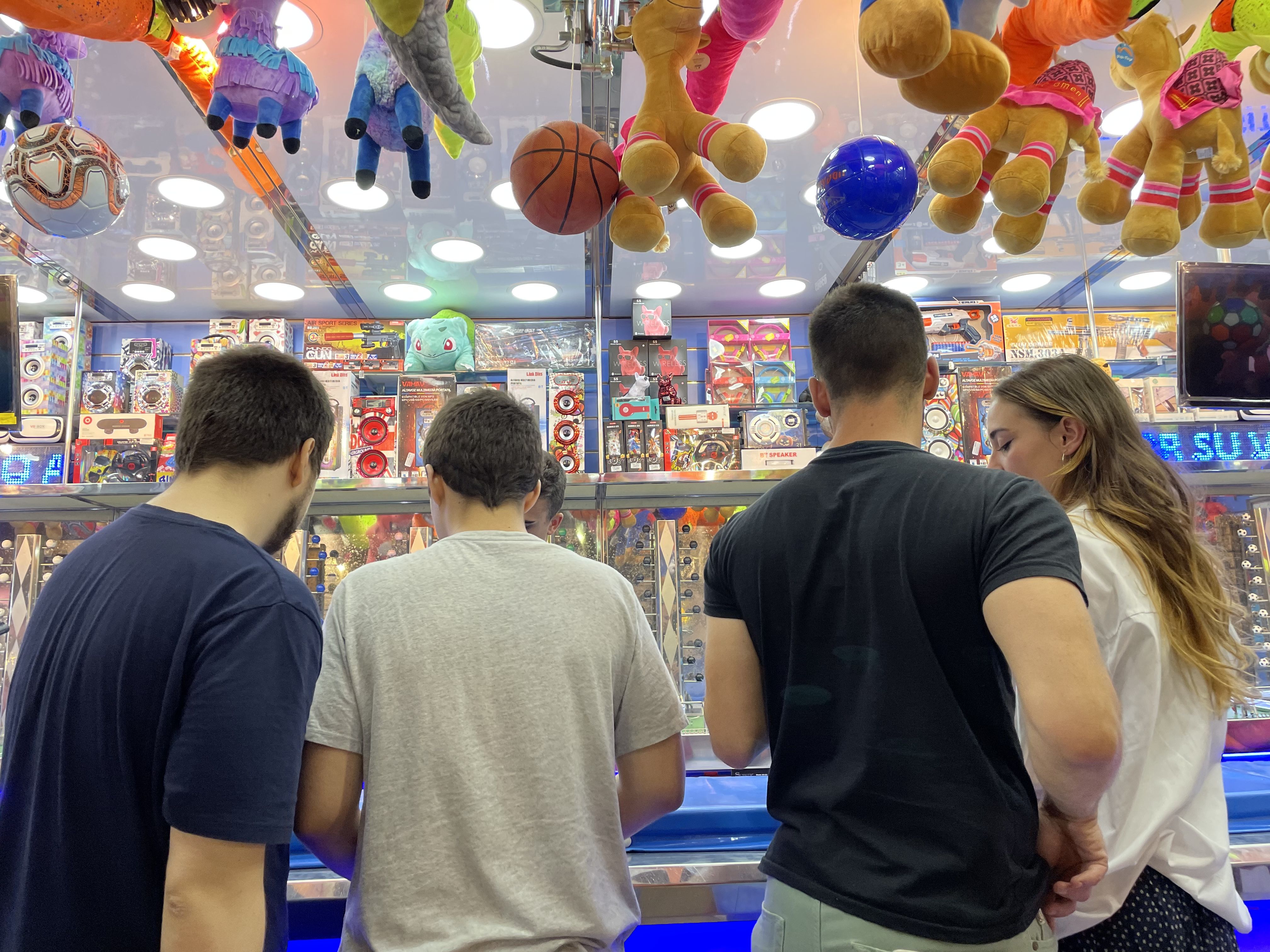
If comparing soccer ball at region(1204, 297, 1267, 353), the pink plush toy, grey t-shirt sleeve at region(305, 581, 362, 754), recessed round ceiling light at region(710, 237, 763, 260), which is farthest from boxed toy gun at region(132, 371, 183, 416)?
soccer ball at region(1204, 297, 1267, 353)

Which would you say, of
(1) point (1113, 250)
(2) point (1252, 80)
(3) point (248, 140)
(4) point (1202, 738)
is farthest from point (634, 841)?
(1) point (1113, 250)

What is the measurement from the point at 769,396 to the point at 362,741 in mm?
3582

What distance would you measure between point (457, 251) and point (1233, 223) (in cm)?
317

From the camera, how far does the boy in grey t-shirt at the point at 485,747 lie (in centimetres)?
108

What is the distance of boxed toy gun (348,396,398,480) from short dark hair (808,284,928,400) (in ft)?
8.41

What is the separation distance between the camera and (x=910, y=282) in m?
4.50

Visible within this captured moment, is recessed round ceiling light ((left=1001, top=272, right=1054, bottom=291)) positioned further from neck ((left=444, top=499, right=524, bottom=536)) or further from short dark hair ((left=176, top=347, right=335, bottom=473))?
short dark hair ((left=176, top=347, right=335, bottom=473))

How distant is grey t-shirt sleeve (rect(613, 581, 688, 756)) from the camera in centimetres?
125

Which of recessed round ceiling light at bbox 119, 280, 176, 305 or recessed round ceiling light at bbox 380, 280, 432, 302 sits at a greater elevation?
recessed round ceiling light at bbox 380, 280, 432, 302

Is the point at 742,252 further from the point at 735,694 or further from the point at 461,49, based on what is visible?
the point at 735,694

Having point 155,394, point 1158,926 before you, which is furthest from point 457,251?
point 1158,926

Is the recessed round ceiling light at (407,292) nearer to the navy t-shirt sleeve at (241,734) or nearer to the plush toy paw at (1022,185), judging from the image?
the plush toy paw at (1022,185)

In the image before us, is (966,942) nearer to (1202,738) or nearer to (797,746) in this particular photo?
(797,746)

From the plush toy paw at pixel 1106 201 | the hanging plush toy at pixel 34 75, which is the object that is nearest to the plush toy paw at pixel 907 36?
the plush toy paw at pixel 1106 201
